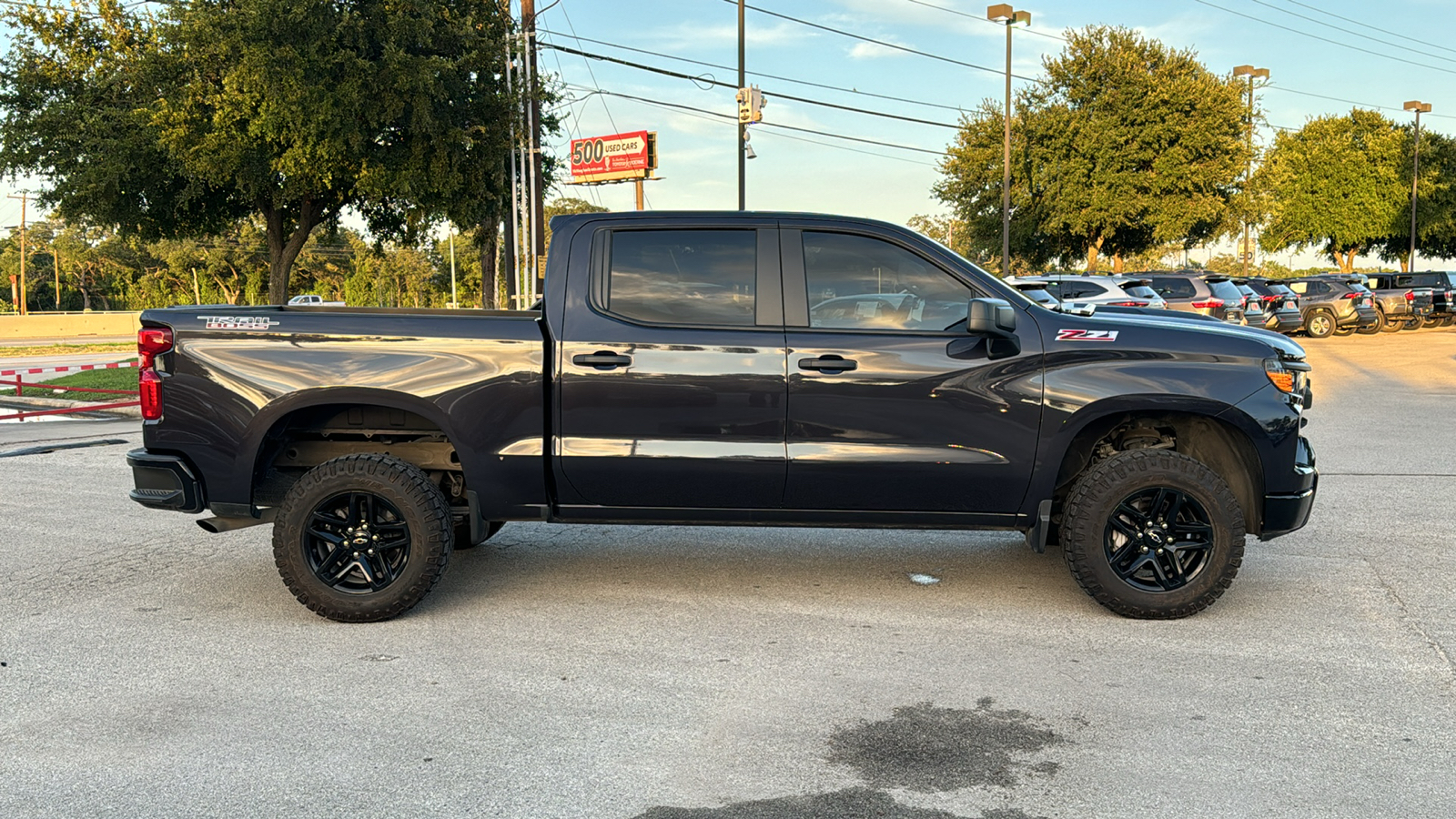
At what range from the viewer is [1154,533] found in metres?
5.39

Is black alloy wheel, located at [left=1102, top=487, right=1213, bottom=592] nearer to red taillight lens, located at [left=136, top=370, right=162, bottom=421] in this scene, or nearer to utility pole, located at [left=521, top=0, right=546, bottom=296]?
red taillight lens, located at [left=136, top=370, right=162, bottom=421]

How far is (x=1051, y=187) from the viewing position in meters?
43.9

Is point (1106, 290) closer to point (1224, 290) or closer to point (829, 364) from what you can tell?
point (1224, 290)

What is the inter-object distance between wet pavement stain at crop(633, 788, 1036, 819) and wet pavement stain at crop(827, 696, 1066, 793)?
152 millimetres

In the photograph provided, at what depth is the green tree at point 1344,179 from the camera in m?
58.0

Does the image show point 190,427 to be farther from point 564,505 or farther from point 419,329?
point 564,505

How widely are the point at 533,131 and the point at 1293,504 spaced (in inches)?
A: 877

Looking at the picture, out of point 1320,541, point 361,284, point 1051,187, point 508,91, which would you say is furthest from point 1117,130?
point 361,284

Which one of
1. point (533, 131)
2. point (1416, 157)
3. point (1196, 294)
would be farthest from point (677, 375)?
point (1416, 157)

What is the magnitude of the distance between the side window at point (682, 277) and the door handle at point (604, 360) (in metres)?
0.23

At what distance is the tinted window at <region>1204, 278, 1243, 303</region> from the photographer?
26.5m

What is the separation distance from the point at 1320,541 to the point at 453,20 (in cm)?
2244

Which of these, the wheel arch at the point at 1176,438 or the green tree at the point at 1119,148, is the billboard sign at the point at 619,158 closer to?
the green tree at the point at 1119,148

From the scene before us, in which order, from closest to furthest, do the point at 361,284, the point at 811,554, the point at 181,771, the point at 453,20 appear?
the point at 181,771 < the point at 811,554 < the point at 453,20 < the point at 361,284
